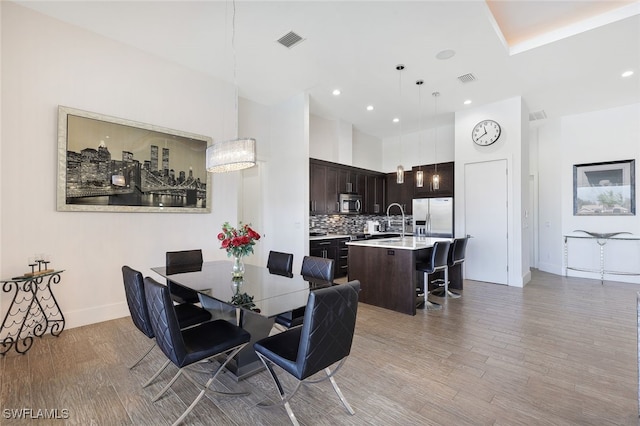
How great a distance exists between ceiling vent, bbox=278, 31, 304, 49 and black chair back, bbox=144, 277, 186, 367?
3192 millimetres

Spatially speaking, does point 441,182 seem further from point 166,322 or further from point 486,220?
point 166,322

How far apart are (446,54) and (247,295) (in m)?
3.98

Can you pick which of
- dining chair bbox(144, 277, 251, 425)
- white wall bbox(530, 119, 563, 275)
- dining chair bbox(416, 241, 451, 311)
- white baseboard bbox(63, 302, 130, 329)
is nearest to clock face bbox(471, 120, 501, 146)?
white wall bbox(530, 119, 563, 275)

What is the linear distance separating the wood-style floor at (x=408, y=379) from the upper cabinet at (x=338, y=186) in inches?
116

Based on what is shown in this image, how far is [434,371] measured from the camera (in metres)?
2.38

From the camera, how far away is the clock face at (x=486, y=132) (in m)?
5.46

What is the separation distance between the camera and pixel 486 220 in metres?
5.60

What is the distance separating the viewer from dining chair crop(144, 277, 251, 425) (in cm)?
166

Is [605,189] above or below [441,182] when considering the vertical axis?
below

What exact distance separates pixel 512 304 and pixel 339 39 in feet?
14.2

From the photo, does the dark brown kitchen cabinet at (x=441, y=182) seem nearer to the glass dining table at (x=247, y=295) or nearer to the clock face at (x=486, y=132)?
the clock face at (x=486, y=132)

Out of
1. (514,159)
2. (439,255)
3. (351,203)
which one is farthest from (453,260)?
(351,203)

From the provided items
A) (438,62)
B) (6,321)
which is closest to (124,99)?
(6,321)

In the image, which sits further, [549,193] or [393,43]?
[549,193]
